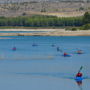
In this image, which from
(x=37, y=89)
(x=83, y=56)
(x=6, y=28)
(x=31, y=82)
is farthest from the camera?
(x=6, y=28)

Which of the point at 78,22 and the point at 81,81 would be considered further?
the point at 78,22

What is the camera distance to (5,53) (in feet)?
234

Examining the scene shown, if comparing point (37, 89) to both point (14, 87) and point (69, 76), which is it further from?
point (69, 76)

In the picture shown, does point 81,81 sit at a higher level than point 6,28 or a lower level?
higher

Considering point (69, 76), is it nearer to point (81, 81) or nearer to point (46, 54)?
point (81, 81)

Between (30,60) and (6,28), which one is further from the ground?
(30,60)

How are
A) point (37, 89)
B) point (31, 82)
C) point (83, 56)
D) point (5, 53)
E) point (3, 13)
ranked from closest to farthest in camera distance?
point (37, 89) → point (31, 82) → point (83, 56) → point (5, 53) → point (3, 13)

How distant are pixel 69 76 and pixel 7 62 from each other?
13411mm

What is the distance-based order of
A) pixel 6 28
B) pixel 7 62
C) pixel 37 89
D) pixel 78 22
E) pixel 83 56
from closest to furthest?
pixel 37 89, pixel 7 62, pixel 83 56, pixel 78 22, pixel 6 28

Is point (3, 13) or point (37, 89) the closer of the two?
point (37, 89)

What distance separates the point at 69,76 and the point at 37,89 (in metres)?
6.49

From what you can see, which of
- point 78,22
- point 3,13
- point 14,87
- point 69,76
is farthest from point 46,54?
point 3,13

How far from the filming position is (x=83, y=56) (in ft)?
212

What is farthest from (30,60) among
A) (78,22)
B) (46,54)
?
(78,22)
